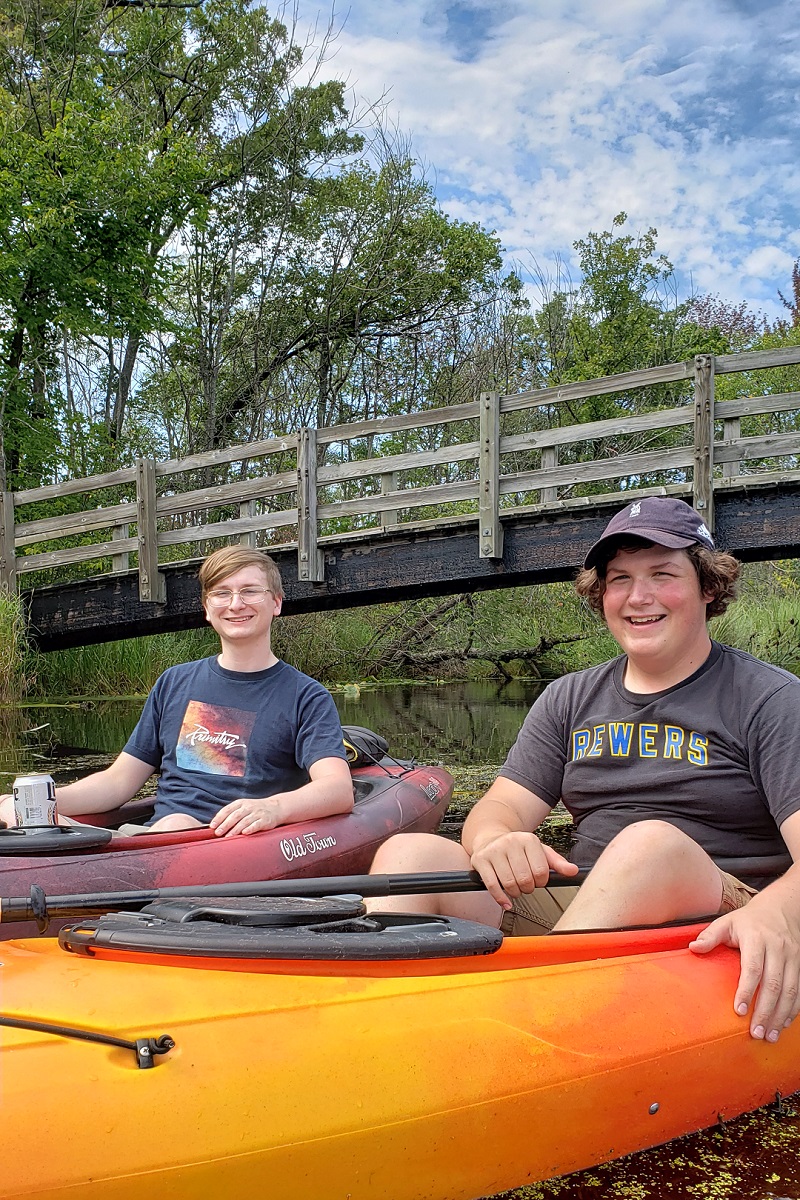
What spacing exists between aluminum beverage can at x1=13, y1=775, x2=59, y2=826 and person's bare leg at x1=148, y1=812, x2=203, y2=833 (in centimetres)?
38

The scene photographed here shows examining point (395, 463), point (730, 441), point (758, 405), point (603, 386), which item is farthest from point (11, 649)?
point (758, 405)

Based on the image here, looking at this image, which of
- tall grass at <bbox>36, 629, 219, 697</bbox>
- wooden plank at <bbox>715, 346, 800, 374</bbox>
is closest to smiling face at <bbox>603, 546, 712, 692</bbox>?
wooden plank at <bbox>715, 346, 800, 374</bbox>

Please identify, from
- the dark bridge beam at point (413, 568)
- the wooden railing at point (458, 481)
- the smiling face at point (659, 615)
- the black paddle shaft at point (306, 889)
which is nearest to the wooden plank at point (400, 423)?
the wooden railing at point (458, 481)

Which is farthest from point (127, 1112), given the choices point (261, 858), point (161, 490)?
point (161, 490)

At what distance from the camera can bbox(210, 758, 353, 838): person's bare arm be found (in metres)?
2.84

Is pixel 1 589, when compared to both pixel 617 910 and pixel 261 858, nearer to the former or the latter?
pixel 261 858

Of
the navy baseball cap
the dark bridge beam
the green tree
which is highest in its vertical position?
the green tree

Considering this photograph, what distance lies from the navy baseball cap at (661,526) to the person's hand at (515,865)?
0.68 meters

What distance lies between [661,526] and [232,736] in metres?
1.62

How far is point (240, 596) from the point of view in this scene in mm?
3217

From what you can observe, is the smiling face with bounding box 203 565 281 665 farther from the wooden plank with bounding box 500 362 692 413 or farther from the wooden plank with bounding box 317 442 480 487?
the wooden plank with bounding box 317 442 480 487

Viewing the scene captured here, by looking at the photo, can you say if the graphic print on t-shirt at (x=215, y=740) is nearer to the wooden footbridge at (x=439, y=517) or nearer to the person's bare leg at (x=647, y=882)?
the person's bare leg at (x=647, y=882)

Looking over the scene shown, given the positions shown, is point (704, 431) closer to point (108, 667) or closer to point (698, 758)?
point (698, 758)

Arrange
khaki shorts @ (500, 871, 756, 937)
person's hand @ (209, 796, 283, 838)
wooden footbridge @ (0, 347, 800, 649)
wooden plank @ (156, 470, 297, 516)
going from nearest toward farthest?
khaki shorts @ (500, 871, 756, 937)
person's hand @ (209, 796, 283, 838)
wooden footbridge @ (0, 347, 800, 649)
wooden plank @ (156, 470, 297, 516)
